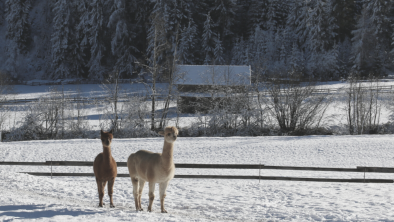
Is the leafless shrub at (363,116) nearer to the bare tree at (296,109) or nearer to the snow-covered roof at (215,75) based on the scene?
the bare tree at (296,109)

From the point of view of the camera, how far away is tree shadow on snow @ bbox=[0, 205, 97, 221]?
7328 mm

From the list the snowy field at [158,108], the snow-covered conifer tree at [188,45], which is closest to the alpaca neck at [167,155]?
the snowy field at [158,108]

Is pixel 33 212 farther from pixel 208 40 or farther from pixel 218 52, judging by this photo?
pixel 208 40

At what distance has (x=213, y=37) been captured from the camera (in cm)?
5969

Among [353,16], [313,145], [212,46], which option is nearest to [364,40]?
[353,16]

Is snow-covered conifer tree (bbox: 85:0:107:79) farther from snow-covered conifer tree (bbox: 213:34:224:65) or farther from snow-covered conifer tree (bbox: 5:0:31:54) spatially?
snow-covered conifer tree (bbox: 213:34:224:65)

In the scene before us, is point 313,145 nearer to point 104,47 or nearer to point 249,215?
point 249,215

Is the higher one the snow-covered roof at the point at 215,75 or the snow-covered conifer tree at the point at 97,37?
the snow-covered conifer tree at the point at 97,37

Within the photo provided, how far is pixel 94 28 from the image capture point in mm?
59875

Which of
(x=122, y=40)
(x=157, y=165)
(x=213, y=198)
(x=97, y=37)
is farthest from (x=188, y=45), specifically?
(x=157, y=165)

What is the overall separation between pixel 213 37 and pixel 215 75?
77.0ft

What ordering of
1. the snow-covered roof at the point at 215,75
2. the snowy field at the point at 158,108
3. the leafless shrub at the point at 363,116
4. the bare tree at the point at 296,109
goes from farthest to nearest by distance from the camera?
the snow-covered roof at the point at 215,75, the snowy field at the point at 158,108, the bare tree at the point at 296,109, the leafless shrub at the point at 363,116

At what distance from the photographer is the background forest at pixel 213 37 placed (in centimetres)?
5634

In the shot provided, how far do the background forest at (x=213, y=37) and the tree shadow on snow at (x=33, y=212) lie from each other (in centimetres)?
4722
